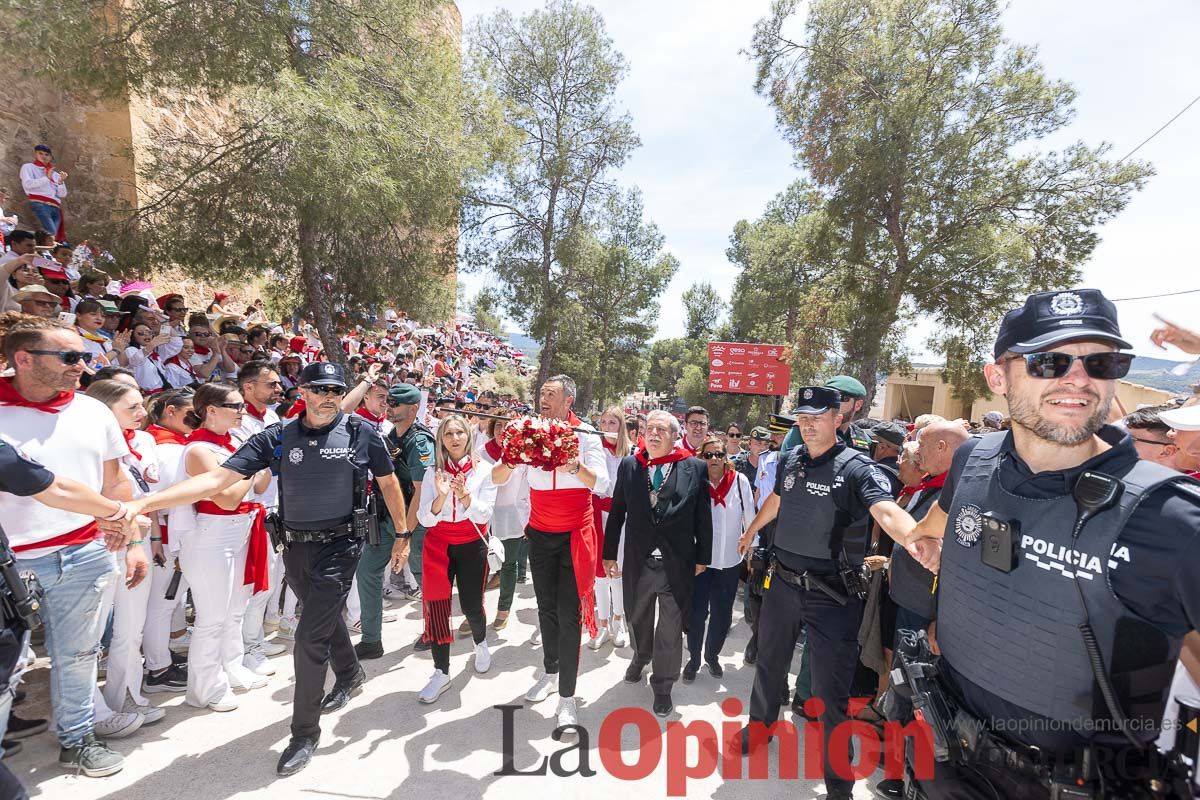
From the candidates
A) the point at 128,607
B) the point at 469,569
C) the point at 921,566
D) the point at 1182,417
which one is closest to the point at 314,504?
the point at 469,569

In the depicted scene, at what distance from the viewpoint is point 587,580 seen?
373cm

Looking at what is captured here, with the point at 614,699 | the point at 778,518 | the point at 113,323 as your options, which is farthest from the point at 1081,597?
the point at 113,323

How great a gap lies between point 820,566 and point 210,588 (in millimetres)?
4138

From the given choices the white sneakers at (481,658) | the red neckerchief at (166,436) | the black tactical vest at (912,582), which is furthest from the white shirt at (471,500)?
the black tactical vest at (912,582)

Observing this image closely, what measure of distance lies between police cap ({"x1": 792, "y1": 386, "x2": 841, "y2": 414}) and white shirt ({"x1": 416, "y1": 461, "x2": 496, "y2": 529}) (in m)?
2.45

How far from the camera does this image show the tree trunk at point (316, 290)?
28.4ft

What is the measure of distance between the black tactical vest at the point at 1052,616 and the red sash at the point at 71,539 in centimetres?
431

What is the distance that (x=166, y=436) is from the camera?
13.3ft

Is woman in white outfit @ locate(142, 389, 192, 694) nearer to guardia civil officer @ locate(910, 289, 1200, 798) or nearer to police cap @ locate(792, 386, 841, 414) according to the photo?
police cap @ locate(792, 386, 841, 414)

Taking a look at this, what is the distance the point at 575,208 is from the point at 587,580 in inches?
625

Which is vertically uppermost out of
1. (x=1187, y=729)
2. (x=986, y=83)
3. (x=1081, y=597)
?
(x=986, y=83)

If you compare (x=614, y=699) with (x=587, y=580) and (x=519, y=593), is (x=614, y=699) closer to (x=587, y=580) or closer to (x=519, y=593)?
(x=587, y=580)

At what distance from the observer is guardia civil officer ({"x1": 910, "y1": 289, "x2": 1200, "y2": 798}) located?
4.60 ft

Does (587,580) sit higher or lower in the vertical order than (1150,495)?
lower
